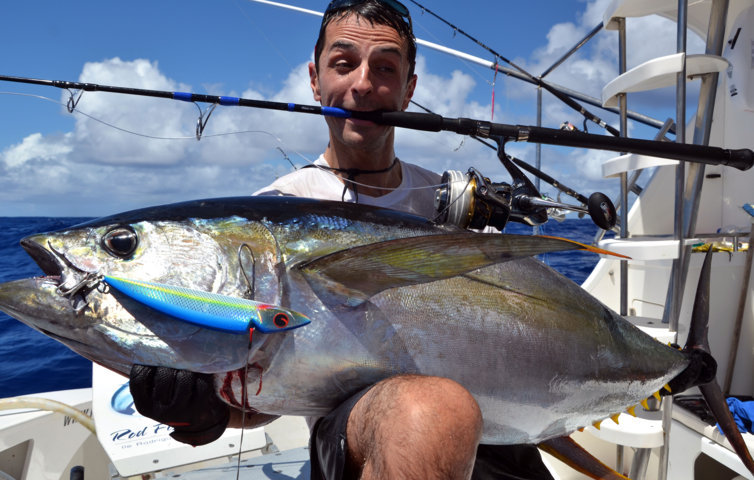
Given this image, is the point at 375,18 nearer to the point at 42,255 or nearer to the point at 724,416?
the point at 42,255

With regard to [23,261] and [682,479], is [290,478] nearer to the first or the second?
[682,479]

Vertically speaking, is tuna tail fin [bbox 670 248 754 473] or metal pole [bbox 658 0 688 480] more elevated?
metal pole [bbox 658 0 688 480]

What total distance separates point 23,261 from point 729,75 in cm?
1546

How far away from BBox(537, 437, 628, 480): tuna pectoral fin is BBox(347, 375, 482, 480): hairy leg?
0.67 m

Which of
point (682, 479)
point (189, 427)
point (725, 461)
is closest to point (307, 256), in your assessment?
point (189, 427)

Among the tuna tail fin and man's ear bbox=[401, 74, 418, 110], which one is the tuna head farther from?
the tuna tail fin

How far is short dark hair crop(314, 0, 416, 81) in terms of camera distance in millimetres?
1832

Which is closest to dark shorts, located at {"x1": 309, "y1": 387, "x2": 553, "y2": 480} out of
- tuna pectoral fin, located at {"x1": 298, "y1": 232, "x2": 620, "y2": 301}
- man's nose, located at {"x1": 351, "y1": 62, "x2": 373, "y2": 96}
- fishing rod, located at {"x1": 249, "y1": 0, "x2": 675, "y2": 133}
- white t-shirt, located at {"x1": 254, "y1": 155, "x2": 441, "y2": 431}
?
tuna pectoral fin, located at {"x1": 298, "y1": 232, "x2": 620, "y2": 301}

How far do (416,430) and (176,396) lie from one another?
57 cm

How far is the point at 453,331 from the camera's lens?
115 cm

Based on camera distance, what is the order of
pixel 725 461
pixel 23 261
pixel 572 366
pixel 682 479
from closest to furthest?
pixel 572 366 → pixel 725 461 → pixel 682 479 → pixel 23 261

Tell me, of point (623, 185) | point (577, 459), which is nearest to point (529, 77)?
point (623, 185)

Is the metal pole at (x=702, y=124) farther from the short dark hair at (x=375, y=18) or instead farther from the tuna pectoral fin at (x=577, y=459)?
the short dark hair at (x=375, y=18)

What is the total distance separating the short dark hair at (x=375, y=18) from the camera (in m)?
1.83
